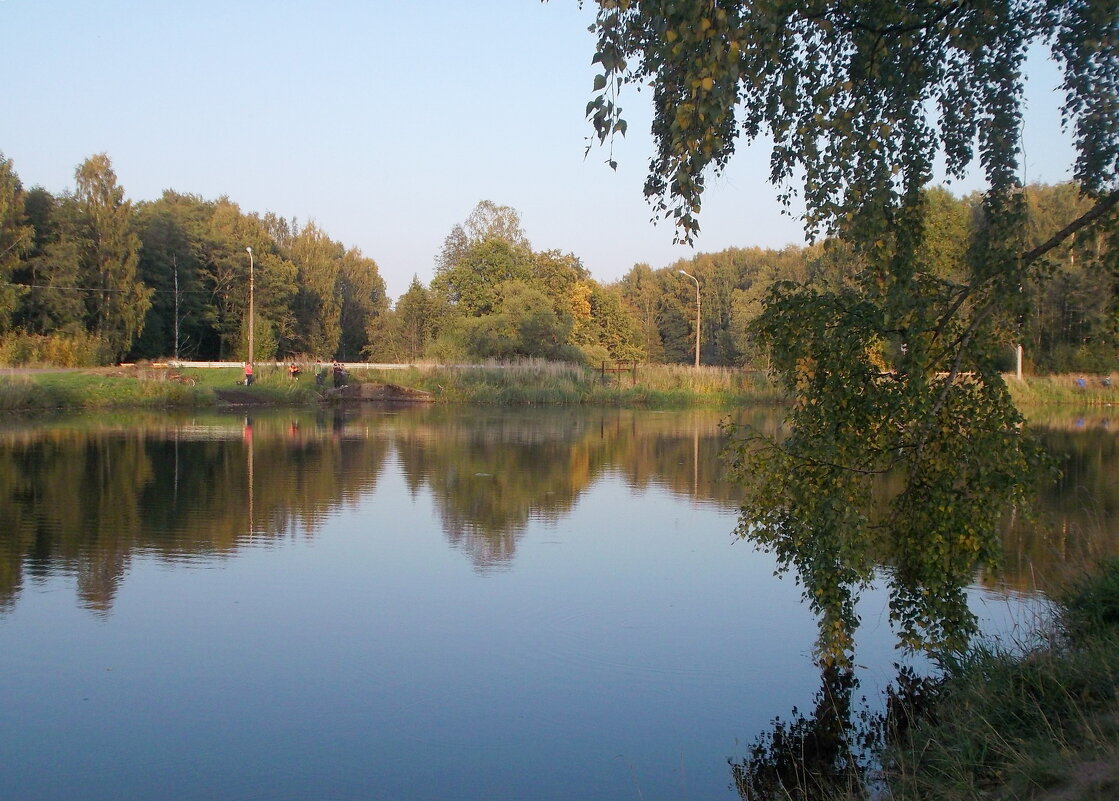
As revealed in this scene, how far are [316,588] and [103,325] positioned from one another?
2116 inches

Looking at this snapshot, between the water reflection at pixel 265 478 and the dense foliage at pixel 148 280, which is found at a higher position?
the dense foliage at pixel 148 280

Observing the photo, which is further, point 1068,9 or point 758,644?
point 758,644

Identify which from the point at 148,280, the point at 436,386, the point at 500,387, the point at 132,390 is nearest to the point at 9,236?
the point at 148,280

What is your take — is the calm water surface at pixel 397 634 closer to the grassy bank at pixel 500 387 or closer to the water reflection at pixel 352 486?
the water reflection at pixel 352 486

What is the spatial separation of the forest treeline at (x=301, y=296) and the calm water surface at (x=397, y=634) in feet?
84.1

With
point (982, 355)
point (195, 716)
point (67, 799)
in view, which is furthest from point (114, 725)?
point (982, 355)

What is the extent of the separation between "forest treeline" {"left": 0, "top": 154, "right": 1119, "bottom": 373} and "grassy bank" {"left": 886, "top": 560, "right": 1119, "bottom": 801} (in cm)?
3178

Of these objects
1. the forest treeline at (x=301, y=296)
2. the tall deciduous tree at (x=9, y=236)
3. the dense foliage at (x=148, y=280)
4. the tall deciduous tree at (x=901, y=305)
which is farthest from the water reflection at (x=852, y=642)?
the tall deciduous tree at (x=9, y=236)

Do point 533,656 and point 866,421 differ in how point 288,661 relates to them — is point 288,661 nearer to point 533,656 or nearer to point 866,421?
point 533,656

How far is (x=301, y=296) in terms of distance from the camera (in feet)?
265

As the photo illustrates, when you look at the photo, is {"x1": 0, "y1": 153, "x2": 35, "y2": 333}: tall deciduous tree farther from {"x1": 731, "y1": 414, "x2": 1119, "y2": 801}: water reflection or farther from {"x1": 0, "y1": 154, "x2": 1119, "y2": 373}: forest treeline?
{"x1": 731, "y1": 414, "x2": 1119, "y2": 801}: water reflection

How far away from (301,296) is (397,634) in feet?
243

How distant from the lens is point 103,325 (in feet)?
195

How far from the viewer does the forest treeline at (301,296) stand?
56.0 m
